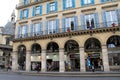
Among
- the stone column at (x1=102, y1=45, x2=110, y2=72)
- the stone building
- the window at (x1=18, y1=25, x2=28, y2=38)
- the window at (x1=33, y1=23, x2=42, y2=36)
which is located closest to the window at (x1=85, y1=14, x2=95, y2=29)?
the stone column at (x1=102, y1=45, x2=110, y2=72)

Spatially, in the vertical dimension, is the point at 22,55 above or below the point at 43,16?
below

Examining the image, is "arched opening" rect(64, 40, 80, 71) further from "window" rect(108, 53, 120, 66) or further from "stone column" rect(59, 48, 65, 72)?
"window" rect(108, 53, 120, 66)

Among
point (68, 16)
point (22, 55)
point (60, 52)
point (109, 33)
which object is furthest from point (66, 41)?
point (22, 55)

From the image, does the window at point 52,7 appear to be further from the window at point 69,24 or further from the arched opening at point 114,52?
the arched opening at point 114,52

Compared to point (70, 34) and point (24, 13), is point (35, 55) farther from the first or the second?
point (24, 13)

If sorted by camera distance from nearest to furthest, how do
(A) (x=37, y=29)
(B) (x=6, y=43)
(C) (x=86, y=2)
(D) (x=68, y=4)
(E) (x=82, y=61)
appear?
(E) (x=82, y=61), (C) (x=86, y=2), (D) (x=68, y=4), (A) (x=37, y=29), (B) (x=6, y=43)

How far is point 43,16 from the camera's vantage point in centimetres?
2841

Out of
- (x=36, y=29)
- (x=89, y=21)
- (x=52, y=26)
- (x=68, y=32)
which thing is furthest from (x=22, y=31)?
(x=89, y=21)

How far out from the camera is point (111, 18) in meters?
22.8

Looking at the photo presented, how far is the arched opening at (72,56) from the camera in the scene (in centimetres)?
2589

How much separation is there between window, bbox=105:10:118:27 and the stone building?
1300 inches

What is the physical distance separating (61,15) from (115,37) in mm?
9422

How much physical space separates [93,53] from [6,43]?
125ft

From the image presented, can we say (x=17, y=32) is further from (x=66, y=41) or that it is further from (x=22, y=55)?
(x=66, y=41)
